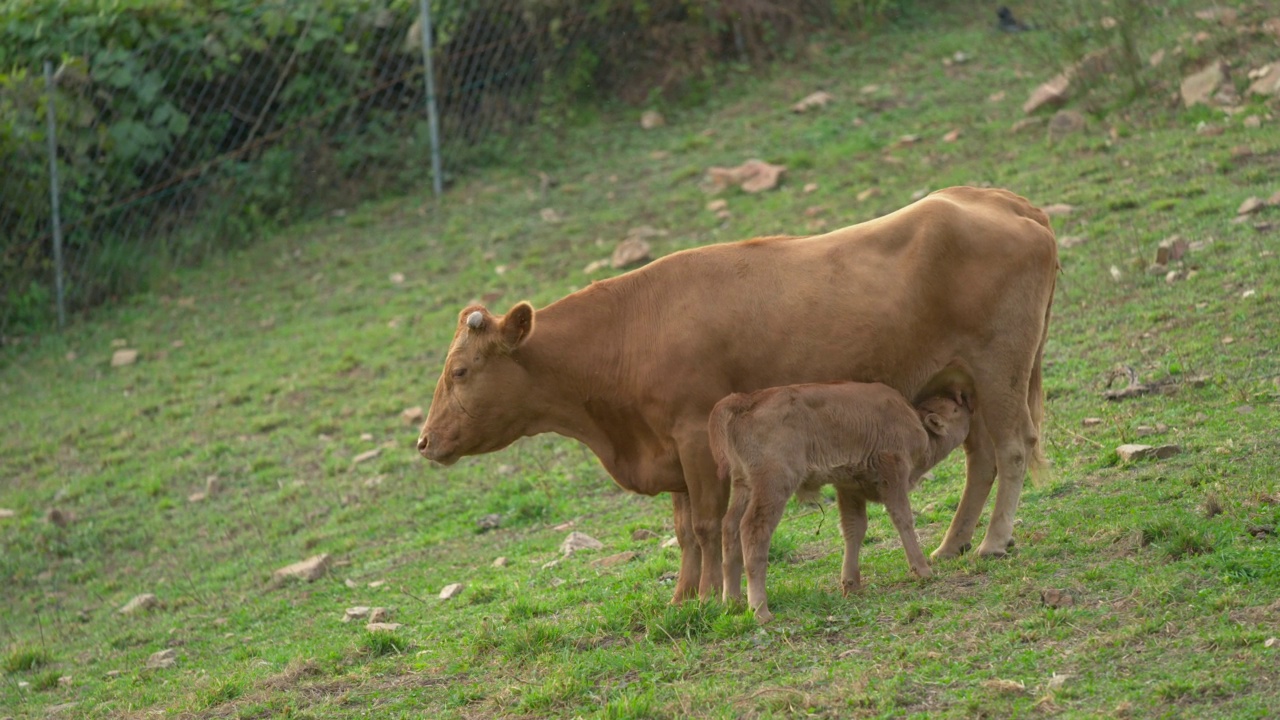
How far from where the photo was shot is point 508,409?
769cm

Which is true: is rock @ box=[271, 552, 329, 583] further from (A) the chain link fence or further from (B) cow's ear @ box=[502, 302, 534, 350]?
(A) the chain link fence

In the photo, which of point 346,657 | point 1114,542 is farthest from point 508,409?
point 1114,542

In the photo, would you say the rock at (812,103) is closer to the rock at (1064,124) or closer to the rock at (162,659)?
the rock at (1064,124)

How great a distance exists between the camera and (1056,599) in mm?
6117

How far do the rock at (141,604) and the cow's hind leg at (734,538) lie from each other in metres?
5.07

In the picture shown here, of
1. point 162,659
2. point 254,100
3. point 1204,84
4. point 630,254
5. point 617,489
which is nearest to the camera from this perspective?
point 162,659

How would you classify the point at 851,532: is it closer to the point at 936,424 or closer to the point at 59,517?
the point at 936,424

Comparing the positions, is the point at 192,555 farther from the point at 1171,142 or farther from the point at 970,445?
the point at 1171,142

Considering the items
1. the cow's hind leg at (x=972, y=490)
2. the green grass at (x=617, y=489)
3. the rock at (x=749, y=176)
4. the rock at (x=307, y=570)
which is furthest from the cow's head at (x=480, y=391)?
the rock at (x=749, y=176)

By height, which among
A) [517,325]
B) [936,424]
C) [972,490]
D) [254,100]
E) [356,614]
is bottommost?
[356,614]

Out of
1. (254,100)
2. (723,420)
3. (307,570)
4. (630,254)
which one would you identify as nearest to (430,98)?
(254,100)

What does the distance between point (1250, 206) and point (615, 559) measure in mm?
6471

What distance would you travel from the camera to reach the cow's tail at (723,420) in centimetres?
666

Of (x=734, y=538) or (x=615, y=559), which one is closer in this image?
(x=734, y=538)
